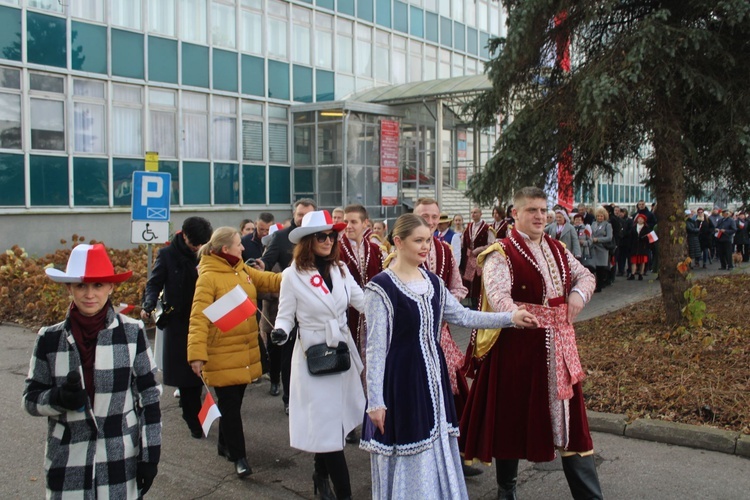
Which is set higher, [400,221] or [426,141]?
[426,141]

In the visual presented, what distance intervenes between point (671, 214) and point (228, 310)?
6.63 meters

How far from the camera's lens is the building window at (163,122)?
21969 mm

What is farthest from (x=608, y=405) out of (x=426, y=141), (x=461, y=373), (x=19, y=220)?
(x=426, y=141)

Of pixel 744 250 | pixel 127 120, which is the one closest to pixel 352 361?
pixel 127 120

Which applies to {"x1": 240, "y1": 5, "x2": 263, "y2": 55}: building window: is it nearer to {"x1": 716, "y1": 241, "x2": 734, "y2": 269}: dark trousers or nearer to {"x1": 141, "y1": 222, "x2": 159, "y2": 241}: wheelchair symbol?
{"x1": 141, "y1": 222, "x2": 159, "y2": 241}: wheelchair symbol

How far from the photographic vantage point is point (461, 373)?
5.52 m

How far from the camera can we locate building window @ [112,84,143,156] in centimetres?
2111

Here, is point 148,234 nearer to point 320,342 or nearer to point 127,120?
point 320,342

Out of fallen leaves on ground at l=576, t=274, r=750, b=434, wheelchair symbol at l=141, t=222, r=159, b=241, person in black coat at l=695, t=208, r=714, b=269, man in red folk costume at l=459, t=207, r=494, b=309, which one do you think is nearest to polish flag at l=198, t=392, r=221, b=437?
fallen leaves on ground at l=576, t=274, r=750, b=434

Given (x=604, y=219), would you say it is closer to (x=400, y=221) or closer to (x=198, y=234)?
(x=198, y=234)

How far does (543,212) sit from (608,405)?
114 inches

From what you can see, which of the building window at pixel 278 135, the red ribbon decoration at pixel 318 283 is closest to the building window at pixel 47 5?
the building window at pixel 278 135

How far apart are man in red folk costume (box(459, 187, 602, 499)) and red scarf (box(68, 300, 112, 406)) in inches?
89.8

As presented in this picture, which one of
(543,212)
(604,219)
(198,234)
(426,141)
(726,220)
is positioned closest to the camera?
(543,212)
